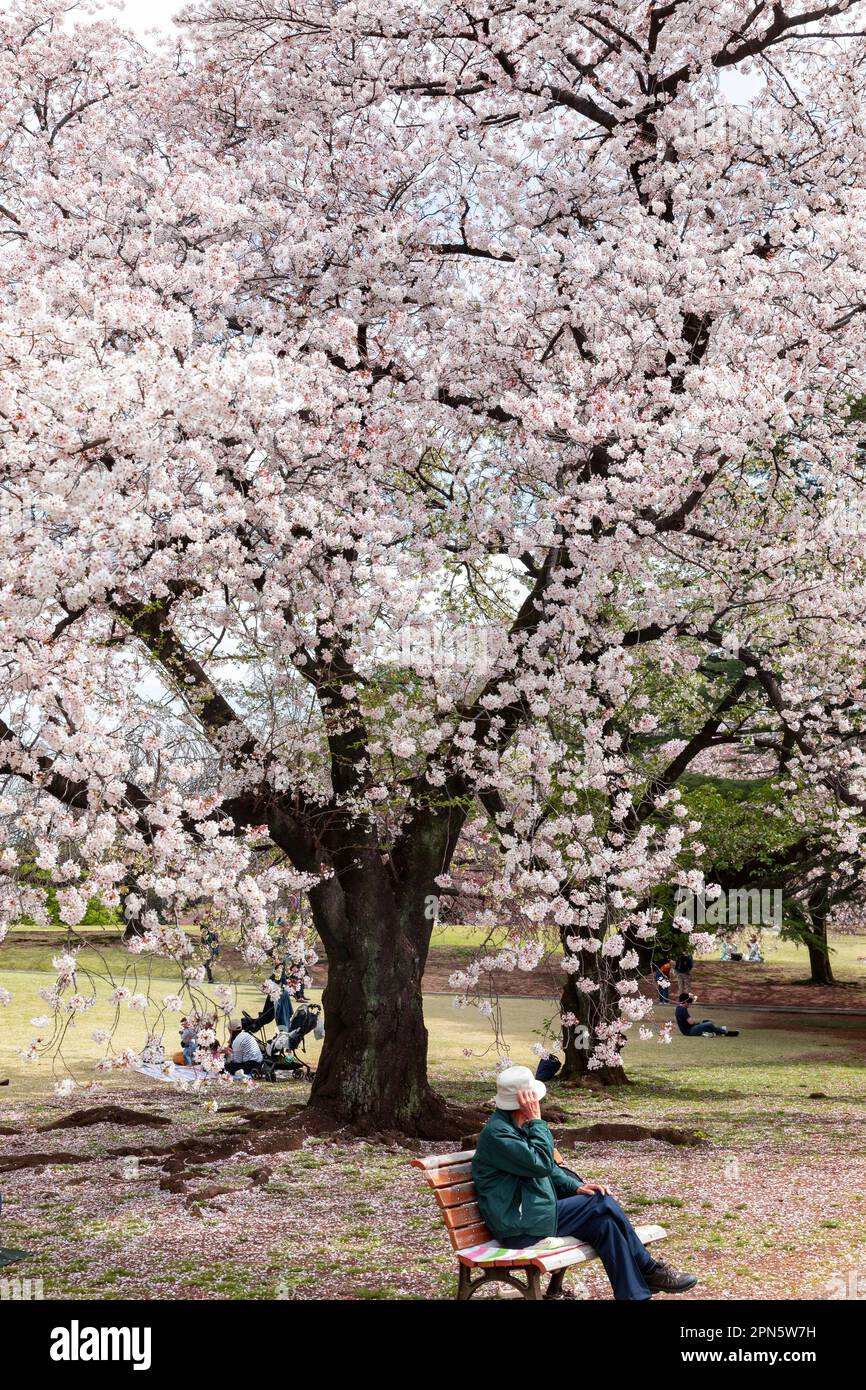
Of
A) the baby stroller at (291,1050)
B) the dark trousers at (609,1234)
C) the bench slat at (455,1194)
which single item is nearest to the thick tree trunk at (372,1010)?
the baby stroller at (291,1050)

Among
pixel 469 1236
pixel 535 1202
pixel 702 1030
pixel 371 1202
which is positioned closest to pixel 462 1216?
pixel 469 1236

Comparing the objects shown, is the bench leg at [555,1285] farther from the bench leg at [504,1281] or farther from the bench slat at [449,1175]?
the bench slat at [449,1175]

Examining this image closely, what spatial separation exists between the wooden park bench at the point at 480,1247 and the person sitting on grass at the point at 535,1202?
70mm

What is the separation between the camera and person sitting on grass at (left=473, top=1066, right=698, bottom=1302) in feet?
18.4

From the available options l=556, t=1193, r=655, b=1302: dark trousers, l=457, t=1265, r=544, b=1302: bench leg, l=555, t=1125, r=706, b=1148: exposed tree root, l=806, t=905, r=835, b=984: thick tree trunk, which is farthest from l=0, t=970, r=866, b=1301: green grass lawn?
l=806, t=905, r=835, b=984: thick tree trunk

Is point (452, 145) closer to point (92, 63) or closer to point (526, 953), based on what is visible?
point (92, 63)

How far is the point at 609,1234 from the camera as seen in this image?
5648 millimetres

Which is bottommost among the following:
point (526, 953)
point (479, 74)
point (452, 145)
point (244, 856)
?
point (526, 953)

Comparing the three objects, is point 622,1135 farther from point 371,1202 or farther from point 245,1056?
point 245,1056

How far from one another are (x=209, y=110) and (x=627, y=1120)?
1071 centimetres

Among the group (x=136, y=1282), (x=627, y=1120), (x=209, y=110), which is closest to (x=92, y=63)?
(x=209, y=110)

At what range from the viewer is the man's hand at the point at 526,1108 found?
5.71 metres

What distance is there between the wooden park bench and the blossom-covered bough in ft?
6.87

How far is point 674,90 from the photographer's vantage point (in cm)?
1059
